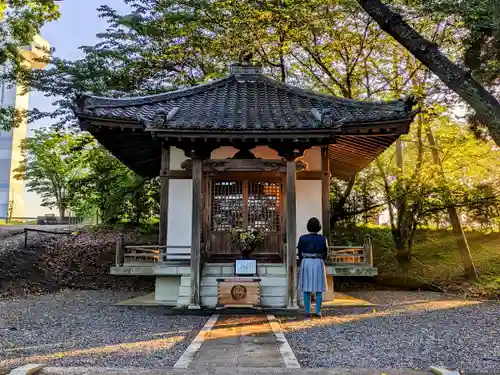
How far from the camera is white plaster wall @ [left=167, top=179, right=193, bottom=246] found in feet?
30.6

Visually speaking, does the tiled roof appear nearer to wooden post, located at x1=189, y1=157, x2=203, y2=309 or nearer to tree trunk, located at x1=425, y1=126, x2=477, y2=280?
wooden post, located at x1=189, y1=157, x2=203, y2=309

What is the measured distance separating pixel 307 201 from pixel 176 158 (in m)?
3.16

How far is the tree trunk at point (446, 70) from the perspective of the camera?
4781 millimetres

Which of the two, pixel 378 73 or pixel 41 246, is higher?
pixel 378 73

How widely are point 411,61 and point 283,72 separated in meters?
4.25

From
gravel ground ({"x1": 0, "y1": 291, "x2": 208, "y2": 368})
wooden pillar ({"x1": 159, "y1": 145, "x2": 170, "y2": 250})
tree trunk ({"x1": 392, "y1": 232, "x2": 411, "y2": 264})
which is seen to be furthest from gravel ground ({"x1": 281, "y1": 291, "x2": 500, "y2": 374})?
tree trunk ({"x1": 392, "y1": 232, "x2": 411, "y2": 264})

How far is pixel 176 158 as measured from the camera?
9.56 m

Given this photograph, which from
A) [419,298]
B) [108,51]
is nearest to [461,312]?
[419,298]

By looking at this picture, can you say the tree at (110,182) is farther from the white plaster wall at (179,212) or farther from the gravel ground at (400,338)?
the gravel ground at (400,338)

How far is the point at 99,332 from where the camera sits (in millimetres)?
6160

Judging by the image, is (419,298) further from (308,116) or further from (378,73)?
(378,73)

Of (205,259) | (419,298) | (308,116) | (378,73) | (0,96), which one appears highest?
(0,96)

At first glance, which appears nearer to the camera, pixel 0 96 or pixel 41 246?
pixel 41 246

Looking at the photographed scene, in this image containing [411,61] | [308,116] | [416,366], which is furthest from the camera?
[411,61]
